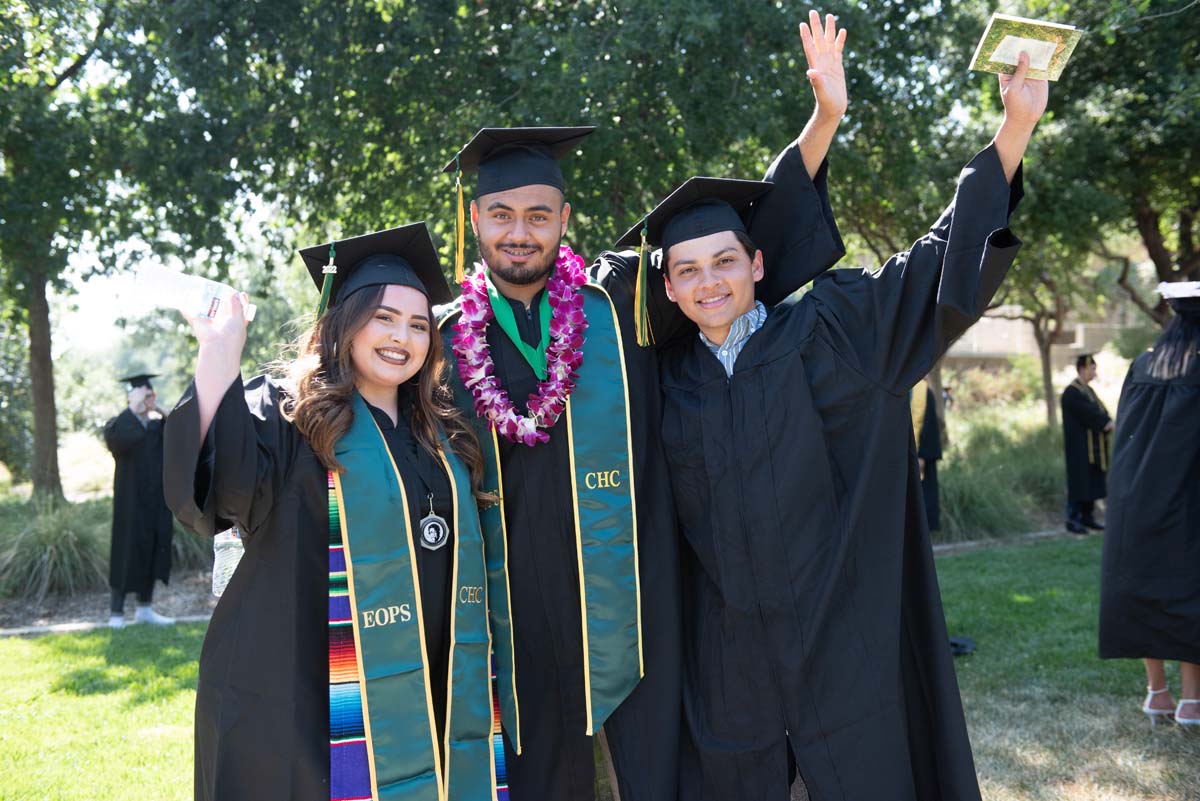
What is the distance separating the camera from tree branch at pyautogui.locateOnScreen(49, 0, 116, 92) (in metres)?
9.19

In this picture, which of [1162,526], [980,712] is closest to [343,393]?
[1162,526]

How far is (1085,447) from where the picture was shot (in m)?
11.3

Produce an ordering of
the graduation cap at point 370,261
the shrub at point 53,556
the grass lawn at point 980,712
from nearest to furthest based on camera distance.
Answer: the graduation cap at point 370,261
the grass lawn at point 980,712
the shrub at point 53,556

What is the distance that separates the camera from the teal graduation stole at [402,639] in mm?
2645

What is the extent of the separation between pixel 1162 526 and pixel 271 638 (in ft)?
13.8

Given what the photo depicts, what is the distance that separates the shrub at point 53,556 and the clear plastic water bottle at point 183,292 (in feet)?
27.4

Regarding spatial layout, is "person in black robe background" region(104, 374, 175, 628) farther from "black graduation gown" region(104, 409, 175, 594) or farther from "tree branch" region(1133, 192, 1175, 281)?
"tree branch" region(1133, 192, 1175, 281)

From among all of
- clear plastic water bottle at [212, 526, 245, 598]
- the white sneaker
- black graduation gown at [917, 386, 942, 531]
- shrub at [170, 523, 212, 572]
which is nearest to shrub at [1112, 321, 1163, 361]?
black graduation gown at [917, 386, 942, 531]

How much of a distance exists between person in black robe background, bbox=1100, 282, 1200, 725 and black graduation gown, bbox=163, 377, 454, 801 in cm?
400

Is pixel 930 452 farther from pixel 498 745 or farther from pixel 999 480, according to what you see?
pixel 498 745

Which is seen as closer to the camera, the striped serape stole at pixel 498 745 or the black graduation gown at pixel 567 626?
the striped serape stole at pixel 498 745

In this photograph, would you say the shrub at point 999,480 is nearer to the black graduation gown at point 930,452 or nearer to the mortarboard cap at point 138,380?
the black graduation gown at point 930,452

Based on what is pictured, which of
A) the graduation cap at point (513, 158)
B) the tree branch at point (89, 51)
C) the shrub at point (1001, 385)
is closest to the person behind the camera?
the graduation cap at point (513, 158)

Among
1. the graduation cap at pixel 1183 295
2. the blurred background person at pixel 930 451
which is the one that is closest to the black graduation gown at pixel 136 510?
the blurred background person at pixel 930 451
